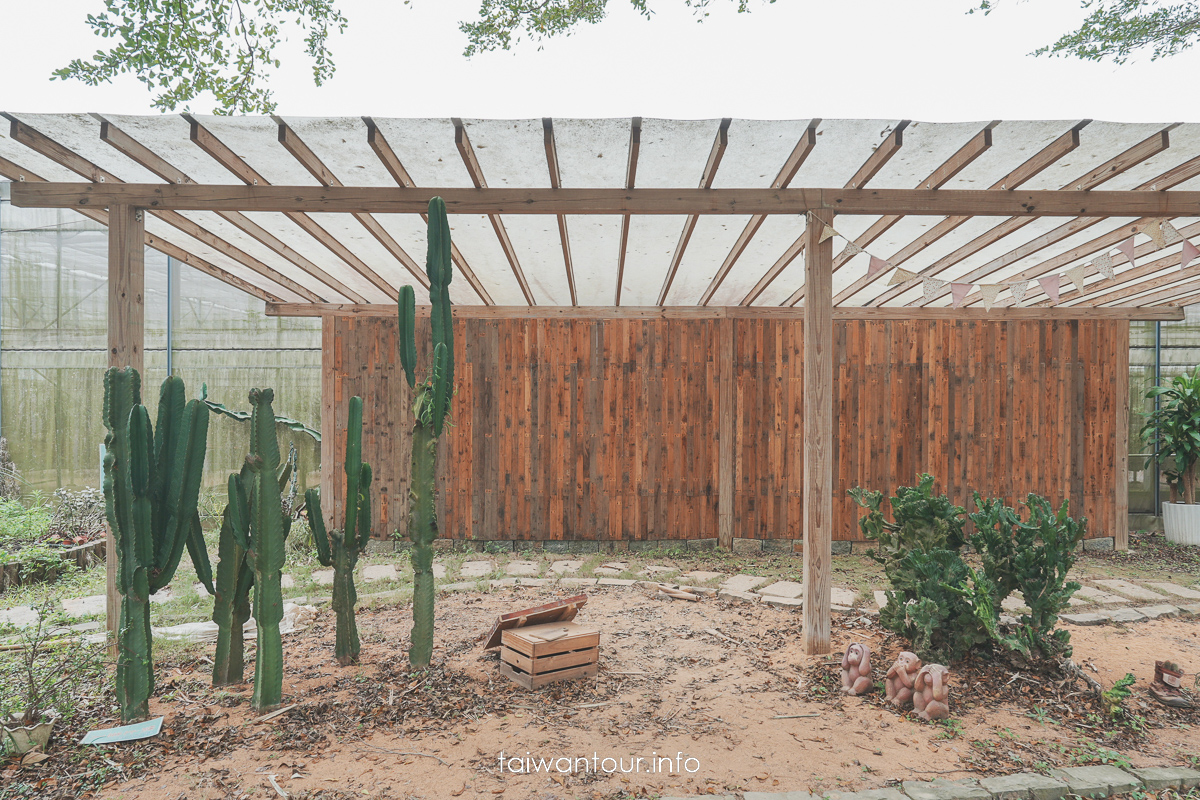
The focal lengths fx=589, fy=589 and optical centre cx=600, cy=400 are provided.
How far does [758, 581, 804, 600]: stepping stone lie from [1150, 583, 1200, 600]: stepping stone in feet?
9.60

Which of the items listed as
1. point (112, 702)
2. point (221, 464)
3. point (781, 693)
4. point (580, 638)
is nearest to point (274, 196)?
point (112, 702)

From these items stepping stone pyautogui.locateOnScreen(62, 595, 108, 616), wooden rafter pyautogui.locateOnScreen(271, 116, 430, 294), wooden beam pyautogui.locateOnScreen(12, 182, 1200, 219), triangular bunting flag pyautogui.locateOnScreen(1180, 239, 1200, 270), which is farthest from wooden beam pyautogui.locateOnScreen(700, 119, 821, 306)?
stepping stone pyautogui.locateOnScreen(62, 595, 108, 616)

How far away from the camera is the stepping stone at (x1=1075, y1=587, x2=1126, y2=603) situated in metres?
4.47

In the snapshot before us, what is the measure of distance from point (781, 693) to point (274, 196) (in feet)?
12.1

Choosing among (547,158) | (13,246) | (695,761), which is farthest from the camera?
(13,246)

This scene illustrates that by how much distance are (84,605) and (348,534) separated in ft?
8.99

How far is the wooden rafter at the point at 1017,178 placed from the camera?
260cm

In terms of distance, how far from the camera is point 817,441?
3309mm

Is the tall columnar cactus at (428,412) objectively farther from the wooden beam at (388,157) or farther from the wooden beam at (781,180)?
the wooden beam at (781,180)

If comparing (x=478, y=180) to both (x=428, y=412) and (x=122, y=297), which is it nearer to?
(x=428, y=412)

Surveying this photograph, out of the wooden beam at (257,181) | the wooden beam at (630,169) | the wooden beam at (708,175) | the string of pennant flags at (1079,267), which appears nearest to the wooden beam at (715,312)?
the wooden beam at (257,181)

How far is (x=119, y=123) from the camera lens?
2568 mm

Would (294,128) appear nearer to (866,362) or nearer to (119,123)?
(119,123)

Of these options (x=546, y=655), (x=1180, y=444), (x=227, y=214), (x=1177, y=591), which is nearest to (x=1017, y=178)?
(x=546, y=655)
